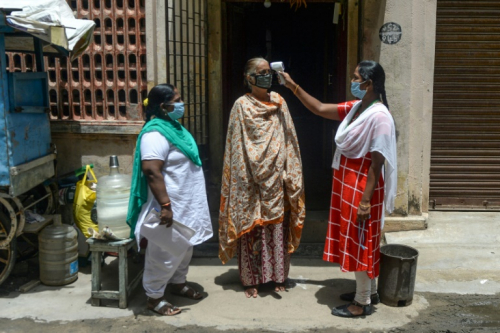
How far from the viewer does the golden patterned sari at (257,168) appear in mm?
4527

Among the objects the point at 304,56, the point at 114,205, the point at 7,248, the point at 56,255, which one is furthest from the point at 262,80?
the point at 304,56

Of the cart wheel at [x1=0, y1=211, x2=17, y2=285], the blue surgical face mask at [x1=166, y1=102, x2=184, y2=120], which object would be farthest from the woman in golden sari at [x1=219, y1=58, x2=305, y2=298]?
the cart wheel at [x1=0, y1=211, x2=17, y2=285]

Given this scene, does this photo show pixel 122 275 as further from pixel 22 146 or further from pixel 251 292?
pixel 22 146

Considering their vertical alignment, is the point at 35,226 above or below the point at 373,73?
below

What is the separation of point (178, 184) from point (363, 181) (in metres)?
1.41

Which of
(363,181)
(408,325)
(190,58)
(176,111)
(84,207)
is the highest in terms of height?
(190,58)

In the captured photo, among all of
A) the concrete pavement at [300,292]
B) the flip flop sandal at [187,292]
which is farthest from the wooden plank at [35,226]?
the flip flop sandal at [187,292]

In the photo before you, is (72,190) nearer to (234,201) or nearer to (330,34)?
(234,201)

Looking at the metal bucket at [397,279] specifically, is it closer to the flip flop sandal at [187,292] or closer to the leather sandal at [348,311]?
the leather sandal at [348,311]

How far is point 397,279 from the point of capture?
4418mm

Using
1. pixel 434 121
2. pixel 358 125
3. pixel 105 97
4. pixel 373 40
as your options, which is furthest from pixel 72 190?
pixel 434 121

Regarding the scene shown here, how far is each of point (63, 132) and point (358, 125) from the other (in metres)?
3.20

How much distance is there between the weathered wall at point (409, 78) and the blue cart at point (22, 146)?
313 centimetres

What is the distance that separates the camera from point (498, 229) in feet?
19.5
